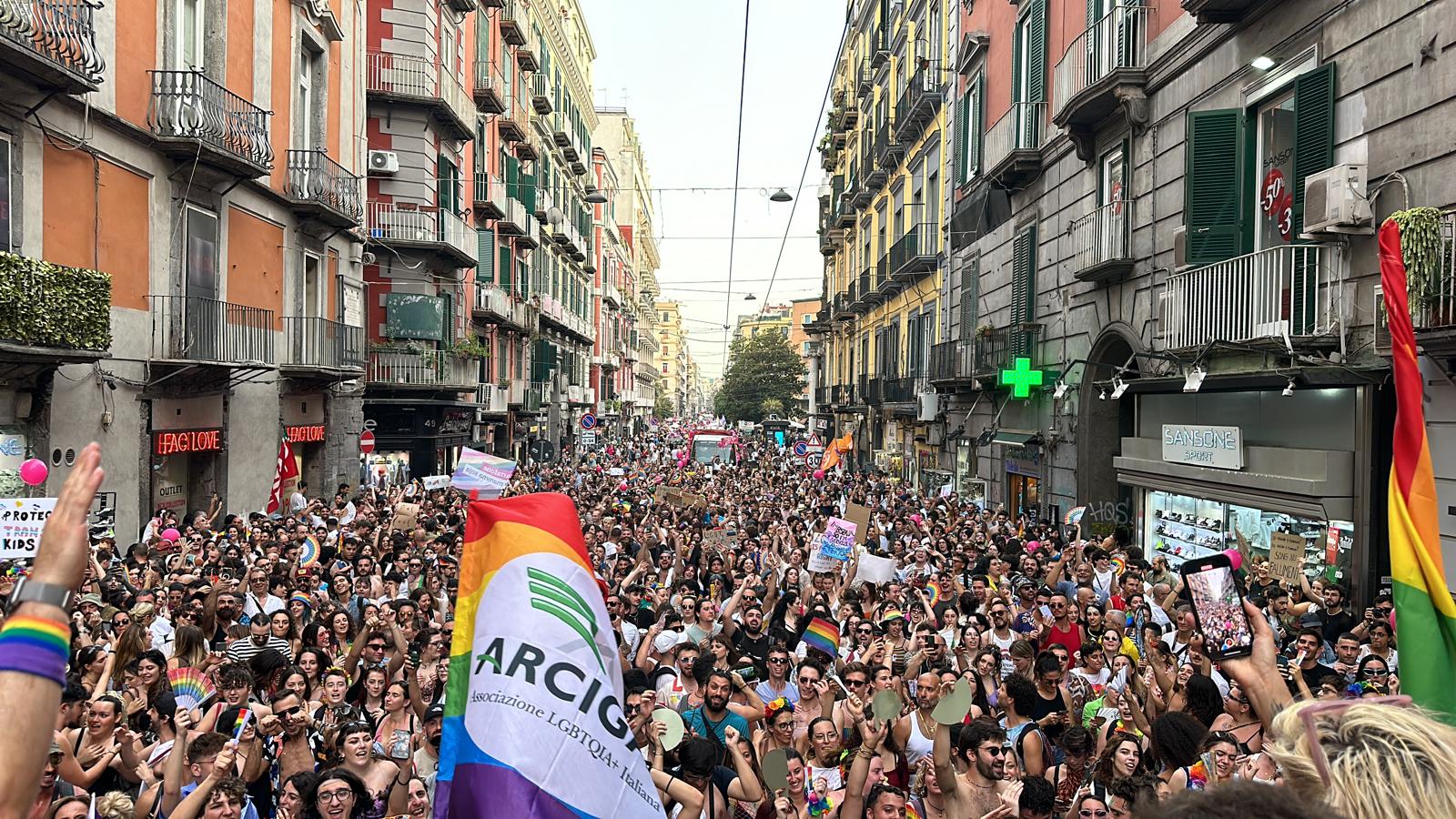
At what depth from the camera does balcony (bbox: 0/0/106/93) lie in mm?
12328

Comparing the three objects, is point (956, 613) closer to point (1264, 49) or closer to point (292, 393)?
point (1264, 49)

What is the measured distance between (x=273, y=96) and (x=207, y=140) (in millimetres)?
3900

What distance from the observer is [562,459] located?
45.8m

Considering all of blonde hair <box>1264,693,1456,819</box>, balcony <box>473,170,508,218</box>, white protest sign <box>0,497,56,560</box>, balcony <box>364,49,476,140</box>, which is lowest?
white protest sign <box>0,497,56,560</box>

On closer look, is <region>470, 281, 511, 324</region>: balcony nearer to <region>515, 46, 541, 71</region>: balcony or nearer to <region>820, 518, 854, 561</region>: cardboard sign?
<region>515, 46, 541, 71</region>: balcony

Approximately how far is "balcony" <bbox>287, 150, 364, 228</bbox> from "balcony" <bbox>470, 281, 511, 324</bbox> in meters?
10.8

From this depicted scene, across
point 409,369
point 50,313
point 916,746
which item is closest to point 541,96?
point 409,369

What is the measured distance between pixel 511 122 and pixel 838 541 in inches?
1130

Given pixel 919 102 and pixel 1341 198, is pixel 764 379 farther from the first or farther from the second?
pixel 1341 198

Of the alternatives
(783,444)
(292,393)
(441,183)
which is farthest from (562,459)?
(292,393)

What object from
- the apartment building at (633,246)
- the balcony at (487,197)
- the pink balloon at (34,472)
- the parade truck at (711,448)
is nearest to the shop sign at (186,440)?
the pink balloon at (34,472)

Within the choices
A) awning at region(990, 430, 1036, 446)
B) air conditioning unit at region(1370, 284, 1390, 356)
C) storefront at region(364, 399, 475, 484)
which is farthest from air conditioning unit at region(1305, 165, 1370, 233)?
storefront at region(364, 399, 475, 484)

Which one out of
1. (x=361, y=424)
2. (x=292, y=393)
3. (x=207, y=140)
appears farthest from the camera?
(x=361, y=424)

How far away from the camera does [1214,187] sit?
13359mm
